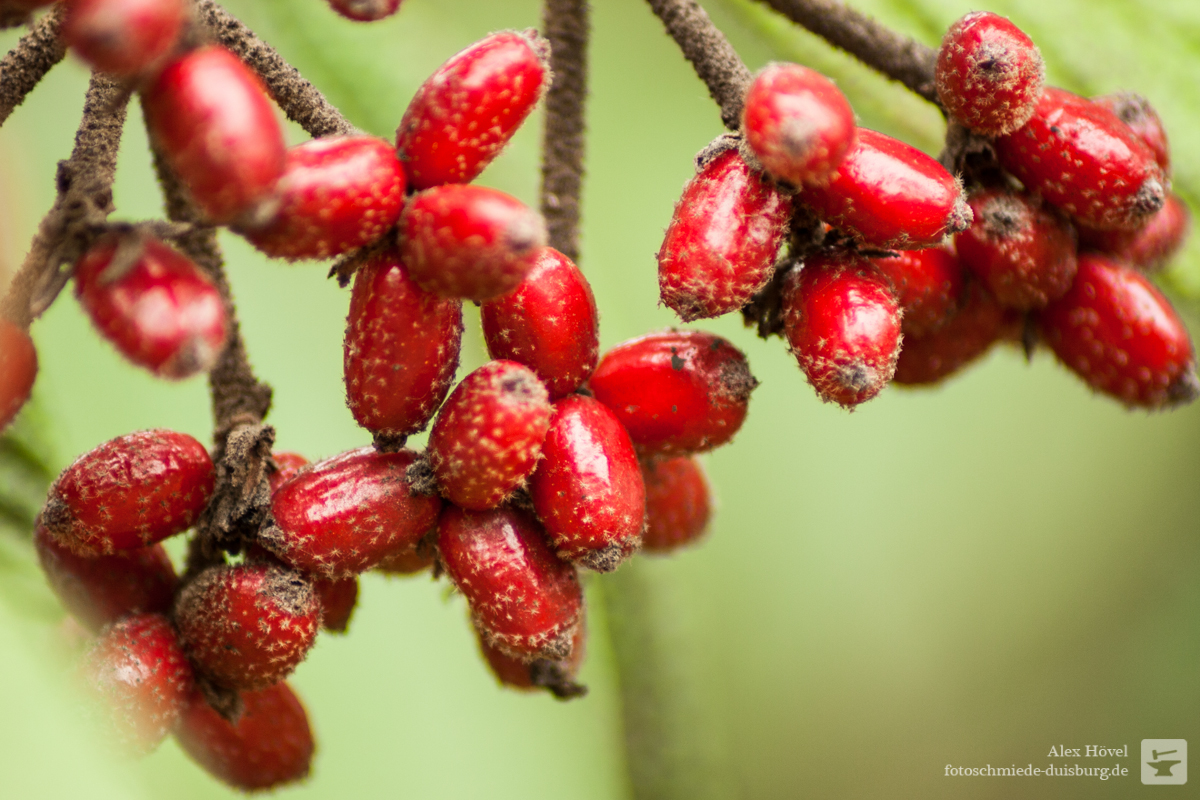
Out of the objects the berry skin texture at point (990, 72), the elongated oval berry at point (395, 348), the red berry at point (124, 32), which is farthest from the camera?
the berry skin texture at point (990, 72)

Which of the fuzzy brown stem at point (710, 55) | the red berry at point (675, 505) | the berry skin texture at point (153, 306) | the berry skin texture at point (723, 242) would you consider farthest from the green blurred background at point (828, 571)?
the berry skin texture at point (153, 306)

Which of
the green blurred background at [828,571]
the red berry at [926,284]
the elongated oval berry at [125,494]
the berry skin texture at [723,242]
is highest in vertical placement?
the berry skin texture at [723,242]

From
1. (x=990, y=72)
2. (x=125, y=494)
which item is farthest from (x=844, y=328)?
(x=125, y=494)

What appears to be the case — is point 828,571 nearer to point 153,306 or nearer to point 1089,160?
point 1089,160

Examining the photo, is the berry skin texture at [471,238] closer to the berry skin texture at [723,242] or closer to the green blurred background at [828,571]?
the berry skin texture at [723,242]

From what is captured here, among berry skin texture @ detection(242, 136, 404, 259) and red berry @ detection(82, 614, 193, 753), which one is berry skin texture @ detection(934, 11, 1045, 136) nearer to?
berry skin texture @ detection(242, 136, 404, 259)

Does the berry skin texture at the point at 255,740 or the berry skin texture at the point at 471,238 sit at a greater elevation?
the berry skin texture at the point at 471,238

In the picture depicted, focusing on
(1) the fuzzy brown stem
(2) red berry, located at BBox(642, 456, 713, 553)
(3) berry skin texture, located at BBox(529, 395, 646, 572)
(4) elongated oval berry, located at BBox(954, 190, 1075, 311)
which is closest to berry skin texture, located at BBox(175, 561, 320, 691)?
(3) berry skin texture, located at BBox(529, 395, 646, 572)

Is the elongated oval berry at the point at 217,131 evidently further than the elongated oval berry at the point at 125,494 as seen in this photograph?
No
